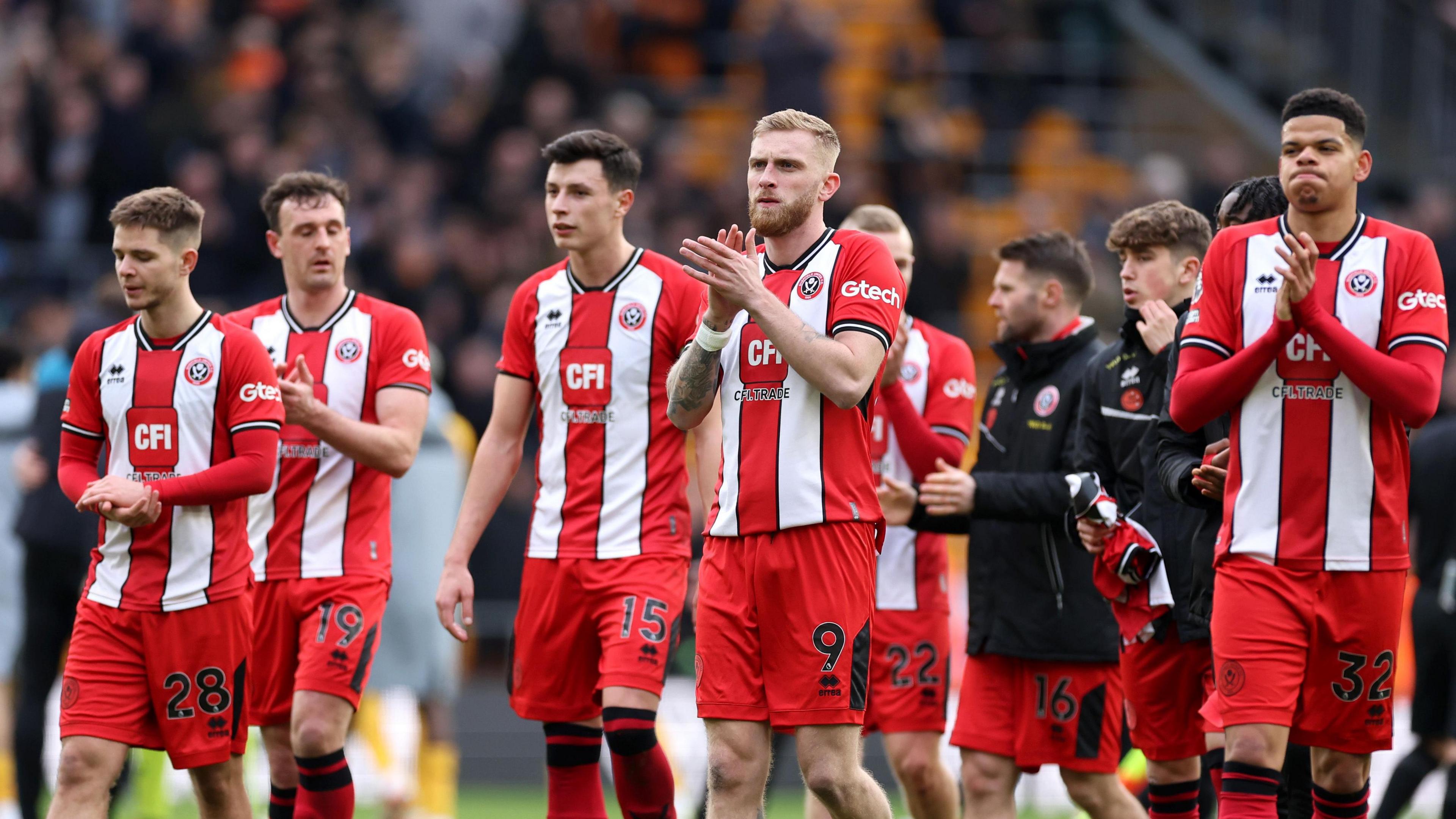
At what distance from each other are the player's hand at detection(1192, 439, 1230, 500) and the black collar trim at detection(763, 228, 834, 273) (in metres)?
1.56

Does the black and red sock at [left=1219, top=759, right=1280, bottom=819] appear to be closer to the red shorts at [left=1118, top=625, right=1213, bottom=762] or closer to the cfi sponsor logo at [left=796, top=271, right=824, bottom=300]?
the red shorts at [left=1118, top=625, right=1213, bottom=762]

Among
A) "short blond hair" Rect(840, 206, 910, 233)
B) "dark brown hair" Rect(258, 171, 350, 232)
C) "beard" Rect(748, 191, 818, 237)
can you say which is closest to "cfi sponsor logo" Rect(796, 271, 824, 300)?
"beard" Rect(748, 191, 818, 237)

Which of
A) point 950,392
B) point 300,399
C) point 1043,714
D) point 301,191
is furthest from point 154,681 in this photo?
point 950,392

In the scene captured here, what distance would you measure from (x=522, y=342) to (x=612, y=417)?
551 mm

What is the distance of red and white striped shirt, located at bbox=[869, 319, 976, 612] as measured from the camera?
8062 millimetres

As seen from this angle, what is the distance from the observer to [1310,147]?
5.75 metres

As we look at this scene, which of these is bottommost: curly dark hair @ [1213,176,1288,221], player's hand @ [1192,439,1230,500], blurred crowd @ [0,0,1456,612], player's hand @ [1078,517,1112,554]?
player's hand @ [1078,517,1112,554]

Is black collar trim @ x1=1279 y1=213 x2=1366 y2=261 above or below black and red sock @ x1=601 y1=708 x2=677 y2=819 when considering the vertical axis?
above

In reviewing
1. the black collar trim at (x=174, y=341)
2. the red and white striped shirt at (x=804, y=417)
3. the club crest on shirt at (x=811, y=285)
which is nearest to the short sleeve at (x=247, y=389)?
the black collar trim at (x=174, y=341)

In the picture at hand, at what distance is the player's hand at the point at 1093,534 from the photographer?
6742 mm

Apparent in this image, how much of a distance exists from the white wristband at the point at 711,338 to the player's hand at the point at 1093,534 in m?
1.78

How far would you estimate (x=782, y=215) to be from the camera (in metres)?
5.96

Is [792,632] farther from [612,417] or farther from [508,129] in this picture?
[508,129]

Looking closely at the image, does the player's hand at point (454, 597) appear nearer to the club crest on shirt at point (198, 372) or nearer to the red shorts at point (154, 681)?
the red shorts at point (154, 681)
